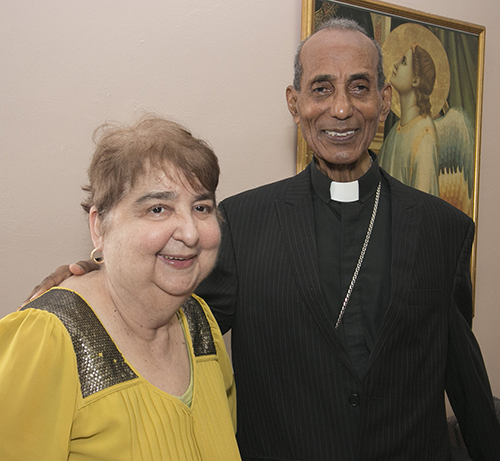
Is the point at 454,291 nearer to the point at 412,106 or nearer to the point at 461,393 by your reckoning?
the point at 461,393

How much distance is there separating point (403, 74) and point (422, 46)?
0.19m

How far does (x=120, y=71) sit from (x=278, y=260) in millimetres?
1037

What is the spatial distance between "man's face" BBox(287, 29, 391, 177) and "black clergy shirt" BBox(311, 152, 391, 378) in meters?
0.12

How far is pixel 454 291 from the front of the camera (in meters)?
1.73

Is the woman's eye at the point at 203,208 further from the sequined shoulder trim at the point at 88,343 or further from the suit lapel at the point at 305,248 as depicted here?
the suit lapel at the point at 305,248

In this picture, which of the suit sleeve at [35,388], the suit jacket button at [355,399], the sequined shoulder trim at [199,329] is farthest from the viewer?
the suit jacket button at [355,399]

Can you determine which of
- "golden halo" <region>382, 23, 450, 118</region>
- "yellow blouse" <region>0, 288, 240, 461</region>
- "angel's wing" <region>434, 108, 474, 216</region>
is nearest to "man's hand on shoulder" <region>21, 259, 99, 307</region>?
"yellow blouse" <region>0, 288, 240, 461</region>

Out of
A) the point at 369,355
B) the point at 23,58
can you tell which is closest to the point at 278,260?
the point at 369,355

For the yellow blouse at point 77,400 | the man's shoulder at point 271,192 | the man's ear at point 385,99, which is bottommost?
the yellow blouse at point 77,400

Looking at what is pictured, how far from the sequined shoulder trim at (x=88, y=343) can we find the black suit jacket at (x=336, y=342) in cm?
59

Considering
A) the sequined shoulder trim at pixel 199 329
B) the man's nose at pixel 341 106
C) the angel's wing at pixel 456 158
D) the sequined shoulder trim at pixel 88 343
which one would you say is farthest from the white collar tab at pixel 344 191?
the angel's wing at pixel 456 158

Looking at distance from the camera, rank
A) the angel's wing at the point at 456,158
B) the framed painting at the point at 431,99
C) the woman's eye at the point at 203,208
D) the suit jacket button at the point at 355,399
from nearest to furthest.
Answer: the woman's eye at the point at 203,208 < the suit jacket button at the point at 355,399 < the framed painting at the point at 431,99 < the angel's wing at the point at 456,158

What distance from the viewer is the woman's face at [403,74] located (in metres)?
2.63

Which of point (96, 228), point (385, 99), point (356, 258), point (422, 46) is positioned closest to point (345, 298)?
point (356, 258)
